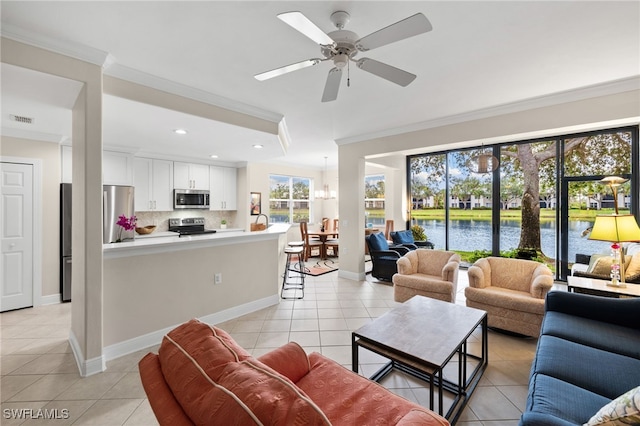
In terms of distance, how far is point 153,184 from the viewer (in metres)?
5.18

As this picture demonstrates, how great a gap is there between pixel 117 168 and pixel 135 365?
356cm

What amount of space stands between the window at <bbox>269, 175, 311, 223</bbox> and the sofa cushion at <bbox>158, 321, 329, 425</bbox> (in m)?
6.60

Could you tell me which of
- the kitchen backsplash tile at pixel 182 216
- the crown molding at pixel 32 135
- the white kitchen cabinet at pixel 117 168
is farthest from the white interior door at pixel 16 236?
the kitchen backsplash tile at pixel 182 216

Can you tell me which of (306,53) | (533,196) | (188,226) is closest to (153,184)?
(188,226)

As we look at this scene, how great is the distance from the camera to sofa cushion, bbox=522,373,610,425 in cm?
122

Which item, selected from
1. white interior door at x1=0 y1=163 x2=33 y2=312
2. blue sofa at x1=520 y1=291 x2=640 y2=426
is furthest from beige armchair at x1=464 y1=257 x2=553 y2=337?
white interior door at x1=0 y1=163 x2=33 y2=312

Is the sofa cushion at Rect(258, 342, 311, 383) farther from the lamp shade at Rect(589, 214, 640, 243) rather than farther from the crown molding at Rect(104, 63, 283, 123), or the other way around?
the lamp shade at Rect(589, 214, 640, 243)

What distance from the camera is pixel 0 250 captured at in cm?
354

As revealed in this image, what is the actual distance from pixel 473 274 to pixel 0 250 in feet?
19.7

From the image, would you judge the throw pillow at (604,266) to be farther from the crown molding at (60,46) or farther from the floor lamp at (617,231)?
the crown molding at (60,46)

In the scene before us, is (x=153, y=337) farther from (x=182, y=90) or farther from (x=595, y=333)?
(x=595, y=333)

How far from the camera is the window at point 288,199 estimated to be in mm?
7664

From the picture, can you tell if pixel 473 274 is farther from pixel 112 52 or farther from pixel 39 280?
pixel 39 280

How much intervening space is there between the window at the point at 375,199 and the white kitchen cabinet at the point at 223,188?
145 inches
